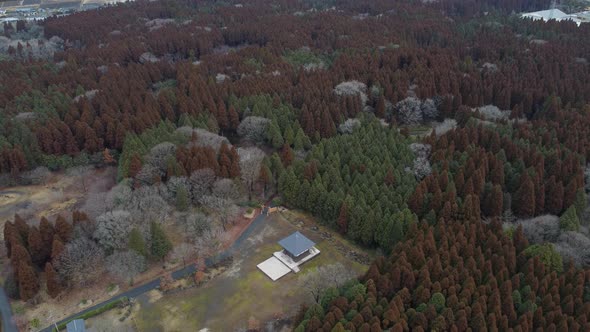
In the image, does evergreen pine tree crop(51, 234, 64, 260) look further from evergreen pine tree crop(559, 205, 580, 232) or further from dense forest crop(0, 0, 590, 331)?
evergreen pine tree crop(559, 205, 580, 232)

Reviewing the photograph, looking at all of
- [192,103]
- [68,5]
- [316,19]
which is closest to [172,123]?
[192,103]

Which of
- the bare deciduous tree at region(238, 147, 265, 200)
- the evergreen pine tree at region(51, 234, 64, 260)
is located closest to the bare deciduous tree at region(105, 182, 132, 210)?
the evergreen pine tree at region(51, 234, 64, 260)

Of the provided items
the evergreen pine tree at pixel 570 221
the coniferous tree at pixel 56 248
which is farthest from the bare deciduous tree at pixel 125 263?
the evergreen pine tree at pixel 570 221

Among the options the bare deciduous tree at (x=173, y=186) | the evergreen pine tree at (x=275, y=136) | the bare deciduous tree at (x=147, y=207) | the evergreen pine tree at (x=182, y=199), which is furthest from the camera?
the evergreen pine tree at (x=275, y=136)

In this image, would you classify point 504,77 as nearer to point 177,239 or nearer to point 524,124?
point 524,124

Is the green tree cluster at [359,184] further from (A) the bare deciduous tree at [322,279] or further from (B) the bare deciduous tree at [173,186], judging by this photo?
(B) the bare deciduous tree at [173,186]

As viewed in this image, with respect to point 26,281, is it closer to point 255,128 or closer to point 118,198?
point 118,198
